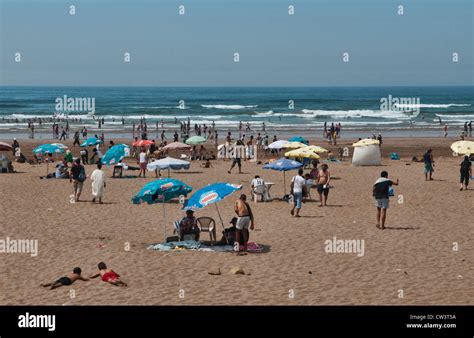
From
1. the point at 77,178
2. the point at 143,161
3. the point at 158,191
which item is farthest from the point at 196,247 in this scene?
the point at 143,161

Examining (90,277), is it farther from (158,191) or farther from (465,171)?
(465,171)

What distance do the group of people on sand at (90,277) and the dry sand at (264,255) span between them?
157 millimetres

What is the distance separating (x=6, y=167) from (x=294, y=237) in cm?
Result: 1700

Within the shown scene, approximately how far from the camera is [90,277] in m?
12.6

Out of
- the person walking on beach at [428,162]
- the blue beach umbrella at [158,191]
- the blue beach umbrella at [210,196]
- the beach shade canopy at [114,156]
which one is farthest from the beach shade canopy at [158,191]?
the person walking on beach at [428,162]

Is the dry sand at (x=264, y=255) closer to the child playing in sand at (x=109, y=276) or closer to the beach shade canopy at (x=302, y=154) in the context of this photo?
the child playing in sand at (x=109, y=276)

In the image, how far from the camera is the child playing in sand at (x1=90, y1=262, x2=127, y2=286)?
40.0 ft

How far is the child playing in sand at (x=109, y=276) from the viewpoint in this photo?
12197 mm

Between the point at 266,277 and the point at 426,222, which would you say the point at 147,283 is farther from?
the point at 426,222

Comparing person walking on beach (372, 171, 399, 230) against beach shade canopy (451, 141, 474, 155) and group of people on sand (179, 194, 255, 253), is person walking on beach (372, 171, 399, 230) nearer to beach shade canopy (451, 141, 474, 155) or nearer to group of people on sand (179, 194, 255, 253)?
group of people on sand (179, 194, 255, 253)

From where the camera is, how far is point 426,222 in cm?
1812

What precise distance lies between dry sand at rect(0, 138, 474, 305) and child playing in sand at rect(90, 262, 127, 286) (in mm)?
138

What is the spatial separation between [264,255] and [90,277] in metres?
3.59
